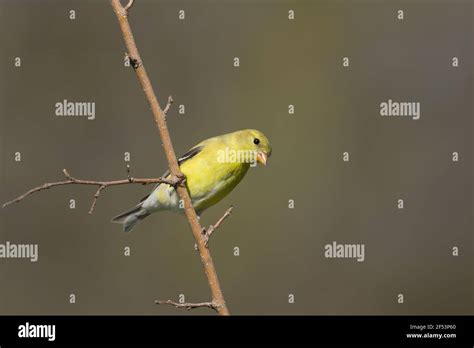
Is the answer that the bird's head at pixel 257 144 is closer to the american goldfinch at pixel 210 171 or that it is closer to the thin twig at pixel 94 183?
the american goldfinch at pixel 210 171

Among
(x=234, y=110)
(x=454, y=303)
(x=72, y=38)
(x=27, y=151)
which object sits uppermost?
(x=72, y=38)

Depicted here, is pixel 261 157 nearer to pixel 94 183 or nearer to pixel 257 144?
pixel 257 144

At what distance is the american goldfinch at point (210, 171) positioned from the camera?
20.8 feet

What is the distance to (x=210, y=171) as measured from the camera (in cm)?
638

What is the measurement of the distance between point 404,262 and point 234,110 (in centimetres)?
377

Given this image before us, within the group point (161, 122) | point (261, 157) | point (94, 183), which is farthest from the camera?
point (261, 157)

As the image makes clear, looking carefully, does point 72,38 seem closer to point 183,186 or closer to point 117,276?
point 117,276

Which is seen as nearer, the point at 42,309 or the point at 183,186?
the point at 183,186

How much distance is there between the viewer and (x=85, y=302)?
10414mm

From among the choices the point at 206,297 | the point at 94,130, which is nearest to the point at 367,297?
the point at 206,297

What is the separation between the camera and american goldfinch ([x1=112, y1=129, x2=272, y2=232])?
6.35 m

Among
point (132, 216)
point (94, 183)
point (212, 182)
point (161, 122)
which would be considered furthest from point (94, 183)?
point (132, 216)

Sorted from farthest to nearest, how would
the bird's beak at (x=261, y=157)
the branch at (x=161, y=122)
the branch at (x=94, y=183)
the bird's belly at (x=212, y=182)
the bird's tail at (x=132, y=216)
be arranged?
the bird's tail at (x=132, y=216)
the bird's beak at (x=261, y=157)
the bird's belly at (x=212, y=182)
the branch at (x=161, y=122)
the branch at (x=94, y=183)

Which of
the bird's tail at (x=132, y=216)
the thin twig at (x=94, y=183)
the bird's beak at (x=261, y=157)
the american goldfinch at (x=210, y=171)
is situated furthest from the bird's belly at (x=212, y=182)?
the thin twig at (x=94, y=183)
